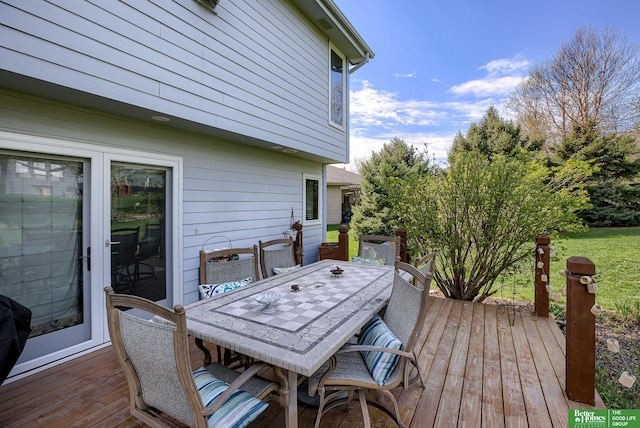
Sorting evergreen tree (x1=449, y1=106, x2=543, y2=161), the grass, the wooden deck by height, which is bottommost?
the wooden deck

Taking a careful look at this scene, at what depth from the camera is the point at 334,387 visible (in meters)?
1.88

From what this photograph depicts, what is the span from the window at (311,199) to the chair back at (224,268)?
323cm

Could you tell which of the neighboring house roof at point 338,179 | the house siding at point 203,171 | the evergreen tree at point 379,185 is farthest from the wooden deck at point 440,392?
the neighboring house roof at point 338,179

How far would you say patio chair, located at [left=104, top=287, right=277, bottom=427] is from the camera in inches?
53.4

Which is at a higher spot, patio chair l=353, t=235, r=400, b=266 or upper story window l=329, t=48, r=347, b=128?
upper story window l=329, t=48, r=347, b=128

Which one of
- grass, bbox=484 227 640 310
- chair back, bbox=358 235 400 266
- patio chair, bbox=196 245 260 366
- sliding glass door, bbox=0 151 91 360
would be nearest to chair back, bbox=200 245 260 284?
patio chair, bbox=196 245 260 366

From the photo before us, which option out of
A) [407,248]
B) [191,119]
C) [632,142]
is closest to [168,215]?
[191,119]

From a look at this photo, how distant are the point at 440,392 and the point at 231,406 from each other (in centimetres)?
170

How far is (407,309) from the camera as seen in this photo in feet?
6.71

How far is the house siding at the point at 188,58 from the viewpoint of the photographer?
2.22 meters

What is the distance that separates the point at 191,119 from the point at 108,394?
2.65 meters

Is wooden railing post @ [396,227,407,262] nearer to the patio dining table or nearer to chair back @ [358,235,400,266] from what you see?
chair back @ [358,235,400,266]

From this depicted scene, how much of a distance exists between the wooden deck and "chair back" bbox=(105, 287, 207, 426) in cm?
77

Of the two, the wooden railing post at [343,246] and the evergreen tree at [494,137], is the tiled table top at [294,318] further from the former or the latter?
the evergreen tree at [494,137]
